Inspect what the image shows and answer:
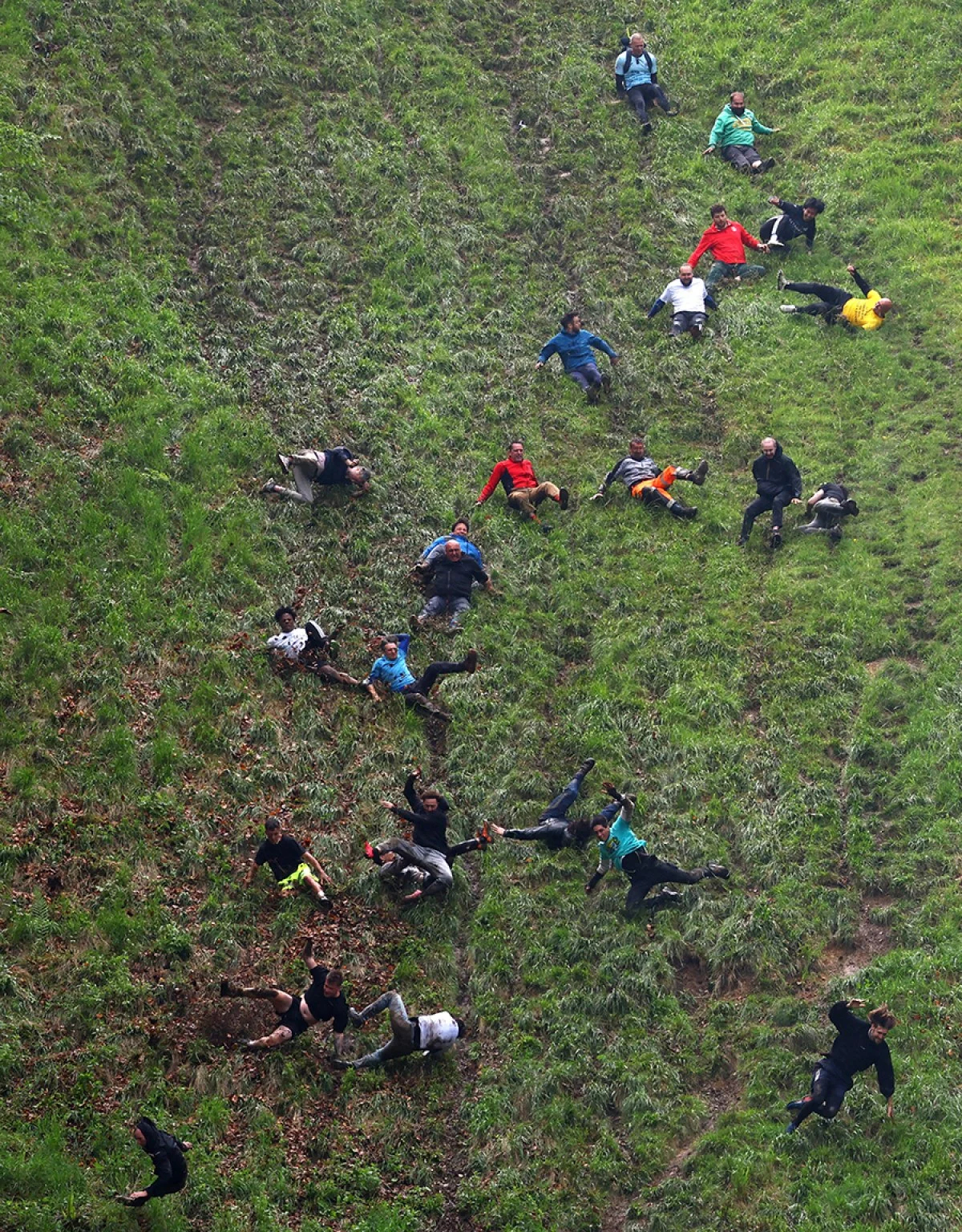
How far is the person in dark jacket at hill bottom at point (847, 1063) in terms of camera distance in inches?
623

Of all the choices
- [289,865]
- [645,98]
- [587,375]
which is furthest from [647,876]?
[645,98]

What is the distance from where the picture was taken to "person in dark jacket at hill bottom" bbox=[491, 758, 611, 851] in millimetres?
19766

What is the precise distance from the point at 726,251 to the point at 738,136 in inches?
198

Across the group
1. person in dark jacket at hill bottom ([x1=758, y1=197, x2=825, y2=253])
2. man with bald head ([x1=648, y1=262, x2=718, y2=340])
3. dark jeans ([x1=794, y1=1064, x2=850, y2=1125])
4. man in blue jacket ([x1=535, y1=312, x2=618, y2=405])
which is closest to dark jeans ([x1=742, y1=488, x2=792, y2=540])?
man in blue jacket ([x1=535, y1=312, x2=618, y2=405])

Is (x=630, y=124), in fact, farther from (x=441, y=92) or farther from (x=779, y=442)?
(x=779, y=442)

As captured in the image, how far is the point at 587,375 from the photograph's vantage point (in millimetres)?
28609

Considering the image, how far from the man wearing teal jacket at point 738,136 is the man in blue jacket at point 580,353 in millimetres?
8133

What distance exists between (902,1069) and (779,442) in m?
13.8

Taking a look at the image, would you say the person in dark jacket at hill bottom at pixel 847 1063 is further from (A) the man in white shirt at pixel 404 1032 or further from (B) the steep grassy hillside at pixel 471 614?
(A) the man in white shirt at pixel 404 1032

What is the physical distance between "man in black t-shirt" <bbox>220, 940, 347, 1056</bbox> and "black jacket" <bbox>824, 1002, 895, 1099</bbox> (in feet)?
20.3

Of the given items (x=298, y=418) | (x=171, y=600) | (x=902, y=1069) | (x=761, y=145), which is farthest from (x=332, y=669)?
(x=761, y=145)

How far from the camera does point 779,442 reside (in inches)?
1049

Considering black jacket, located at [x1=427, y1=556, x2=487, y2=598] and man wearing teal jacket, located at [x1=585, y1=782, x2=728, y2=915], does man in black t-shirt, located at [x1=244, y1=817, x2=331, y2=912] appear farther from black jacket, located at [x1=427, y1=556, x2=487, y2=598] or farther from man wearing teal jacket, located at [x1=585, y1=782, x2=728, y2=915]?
black jacket, located at [x1=427, y1=556, x2=487, y2=598]

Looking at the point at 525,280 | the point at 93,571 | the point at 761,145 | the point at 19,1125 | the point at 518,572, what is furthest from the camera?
the point at 761,145
